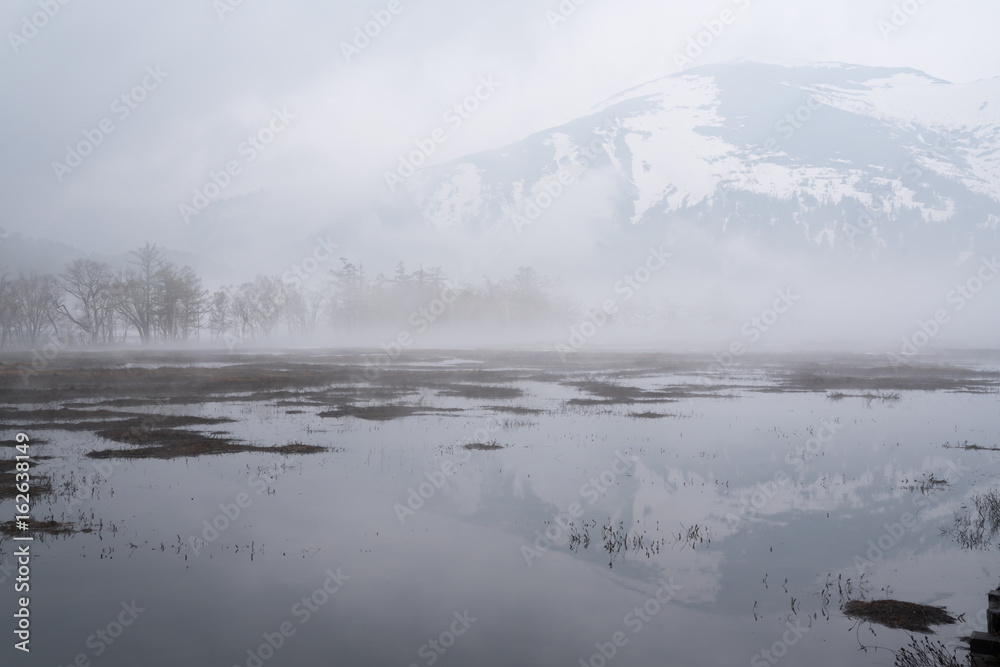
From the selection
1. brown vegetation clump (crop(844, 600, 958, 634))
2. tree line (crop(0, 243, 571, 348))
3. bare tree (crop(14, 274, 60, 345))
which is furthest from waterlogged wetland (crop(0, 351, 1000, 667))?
bare tree (crop(14, 274, 60, 345))

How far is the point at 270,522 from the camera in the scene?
17.5 metres

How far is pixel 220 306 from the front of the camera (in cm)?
13512

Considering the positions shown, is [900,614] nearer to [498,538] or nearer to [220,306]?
[498,538]

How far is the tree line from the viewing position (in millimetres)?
115688

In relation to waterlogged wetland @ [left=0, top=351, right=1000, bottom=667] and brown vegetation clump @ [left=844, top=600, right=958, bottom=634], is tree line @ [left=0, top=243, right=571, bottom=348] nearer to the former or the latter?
waterlogged wetland @ [left=0, top=351, right=1000, bottom=667]

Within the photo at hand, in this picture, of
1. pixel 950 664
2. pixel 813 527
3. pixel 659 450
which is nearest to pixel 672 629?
pixel 950 664

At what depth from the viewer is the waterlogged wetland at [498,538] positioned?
11.7 m

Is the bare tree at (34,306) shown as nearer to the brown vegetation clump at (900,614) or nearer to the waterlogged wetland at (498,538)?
the waterlogged wetland at (498,538)

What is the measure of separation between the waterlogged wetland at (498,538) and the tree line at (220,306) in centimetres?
9119

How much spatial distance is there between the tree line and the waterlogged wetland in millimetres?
91188

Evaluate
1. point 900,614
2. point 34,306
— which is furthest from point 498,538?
point 34,306

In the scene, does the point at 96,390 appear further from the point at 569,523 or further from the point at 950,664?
the point at 950,664

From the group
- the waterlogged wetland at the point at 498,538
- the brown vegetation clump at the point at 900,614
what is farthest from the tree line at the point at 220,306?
the brown vegetation clump at the point at 900,614

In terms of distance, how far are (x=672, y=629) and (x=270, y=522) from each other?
1041 cm
